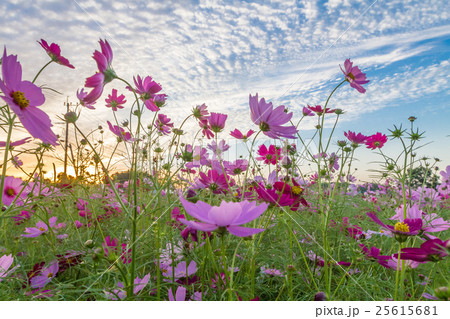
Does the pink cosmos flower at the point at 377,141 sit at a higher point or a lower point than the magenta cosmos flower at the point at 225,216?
higher

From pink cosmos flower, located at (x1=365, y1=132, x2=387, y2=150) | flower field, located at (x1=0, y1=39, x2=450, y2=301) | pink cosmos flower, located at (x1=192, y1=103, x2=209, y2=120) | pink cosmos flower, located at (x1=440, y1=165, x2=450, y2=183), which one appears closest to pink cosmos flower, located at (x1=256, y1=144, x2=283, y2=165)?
flower field, located at (x1=0, y1=39, x2=450, y2=301)

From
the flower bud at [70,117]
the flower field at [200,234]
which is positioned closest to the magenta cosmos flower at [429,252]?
the flower field at [200,234]

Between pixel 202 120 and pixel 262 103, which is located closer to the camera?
pixel 262 103

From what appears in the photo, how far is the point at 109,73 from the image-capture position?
53cm

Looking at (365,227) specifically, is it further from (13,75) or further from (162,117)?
(13,75)

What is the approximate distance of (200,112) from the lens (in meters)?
0.83

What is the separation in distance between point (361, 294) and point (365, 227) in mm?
735

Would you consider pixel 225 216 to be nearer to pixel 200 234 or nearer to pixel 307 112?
pixel 200 234

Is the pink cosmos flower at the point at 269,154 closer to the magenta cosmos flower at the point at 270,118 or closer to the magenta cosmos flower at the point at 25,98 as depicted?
the magenta cosmos flower at the point at 270,118

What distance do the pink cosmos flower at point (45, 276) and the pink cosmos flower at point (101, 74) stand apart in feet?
1.29

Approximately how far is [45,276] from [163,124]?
20.2 inches

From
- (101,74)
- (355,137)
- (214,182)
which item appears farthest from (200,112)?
(355,137)

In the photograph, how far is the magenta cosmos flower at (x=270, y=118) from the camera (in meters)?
0.57
